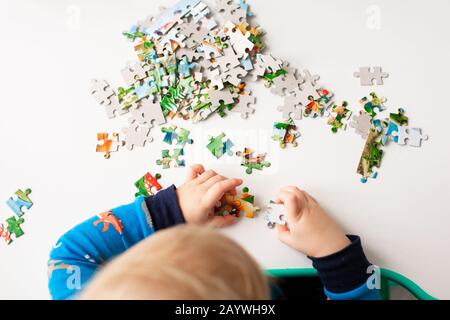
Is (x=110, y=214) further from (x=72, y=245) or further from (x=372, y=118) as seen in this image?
(x=372, y=118)

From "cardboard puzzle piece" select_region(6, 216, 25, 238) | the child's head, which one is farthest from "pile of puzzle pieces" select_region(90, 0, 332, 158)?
the child's head

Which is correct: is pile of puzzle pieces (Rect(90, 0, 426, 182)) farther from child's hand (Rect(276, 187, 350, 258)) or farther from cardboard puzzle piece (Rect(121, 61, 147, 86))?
child's hand (Rect(276, 187, 350, 258))

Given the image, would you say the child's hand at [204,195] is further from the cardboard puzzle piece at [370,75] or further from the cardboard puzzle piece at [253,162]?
the cardboard puzzle piece at [370,75]

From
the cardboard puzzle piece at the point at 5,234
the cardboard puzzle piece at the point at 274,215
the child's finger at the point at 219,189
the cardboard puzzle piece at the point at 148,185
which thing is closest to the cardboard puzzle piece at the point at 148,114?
the cardboard puzzle piece at the point at 148,185

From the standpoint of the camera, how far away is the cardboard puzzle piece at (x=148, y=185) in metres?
1.07

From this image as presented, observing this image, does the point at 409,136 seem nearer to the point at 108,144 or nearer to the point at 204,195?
the point at 204,195

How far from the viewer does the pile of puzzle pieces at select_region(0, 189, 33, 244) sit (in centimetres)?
111

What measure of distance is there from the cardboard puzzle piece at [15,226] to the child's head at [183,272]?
712 millimetres

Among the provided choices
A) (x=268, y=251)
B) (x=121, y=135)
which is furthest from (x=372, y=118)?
(x=121, y=135)

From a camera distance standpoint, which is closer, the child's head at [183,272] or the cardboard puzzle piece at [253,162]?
the child's head at [183,272]

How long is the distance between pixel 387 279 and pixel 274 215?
1.03ft

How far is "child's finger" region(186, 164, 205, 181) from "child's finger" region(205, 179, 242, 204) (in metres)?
0.08

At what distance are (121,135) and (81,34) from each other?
13.0 inches
